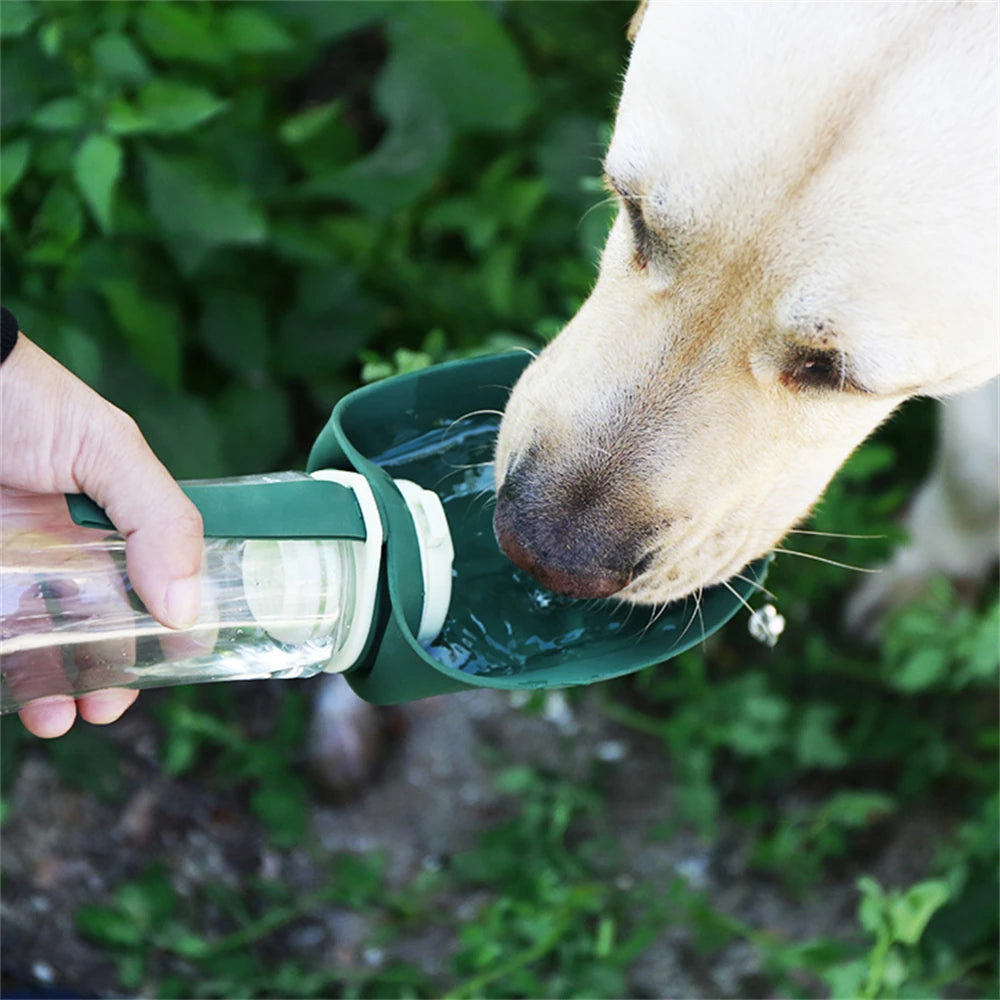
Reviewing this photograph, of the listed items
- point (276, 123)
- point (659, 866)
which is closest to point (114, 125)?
point (276, 123)

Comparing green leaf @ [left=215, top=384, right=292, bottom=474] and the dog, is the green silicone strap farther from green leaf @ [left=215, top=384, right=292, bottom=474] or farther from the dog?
green leaf @ [left=215, top=384, right=292, bottom=474]

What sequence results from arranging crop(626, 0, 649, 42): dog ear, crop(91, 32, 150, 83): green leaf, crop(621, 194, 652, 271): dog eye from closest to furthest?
crop(621, 194, 652, 271): dog eye, crop(626, 0, 649, 42): dog ear, crop(91, 32, 150, 83): green leaf

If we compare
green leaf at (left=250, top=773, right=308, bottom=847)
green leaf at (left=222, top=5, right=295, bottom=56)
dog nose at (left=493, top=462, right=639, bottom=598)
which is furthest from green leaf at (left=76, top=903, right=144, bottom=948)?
green leaf at (left=222, top=5, right=295, bottom=56)

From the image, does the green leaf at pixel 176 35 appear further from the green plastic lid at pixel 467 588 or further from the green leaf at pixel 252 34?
the green plastic lid at pixel 467 588

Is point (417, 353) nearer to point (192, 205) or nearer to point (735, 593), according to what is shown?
point (192, 205)

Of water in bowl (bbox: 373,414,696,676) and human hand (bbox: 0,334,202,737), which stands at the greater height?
human hand (bbox: 0,334,202,737)

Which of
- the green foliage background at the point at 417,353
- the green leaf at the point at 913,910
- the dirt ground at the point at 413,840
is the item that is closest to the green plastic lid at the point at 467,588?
the green foliage background at the point at 417,353

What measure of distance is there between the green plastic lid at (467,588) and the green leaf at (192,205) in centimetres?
65

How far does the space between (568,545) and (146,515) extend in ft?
1.70

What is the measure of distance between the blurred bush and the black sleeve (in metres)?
0.42

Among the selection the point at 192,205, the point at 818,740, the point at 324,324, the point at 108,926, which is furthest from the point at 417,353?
the point at 108,926

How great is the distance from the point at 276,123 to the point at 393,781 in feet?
4.90

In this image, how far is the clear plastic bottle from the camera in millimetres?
1376

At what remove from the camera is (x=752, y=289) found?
144 cm
